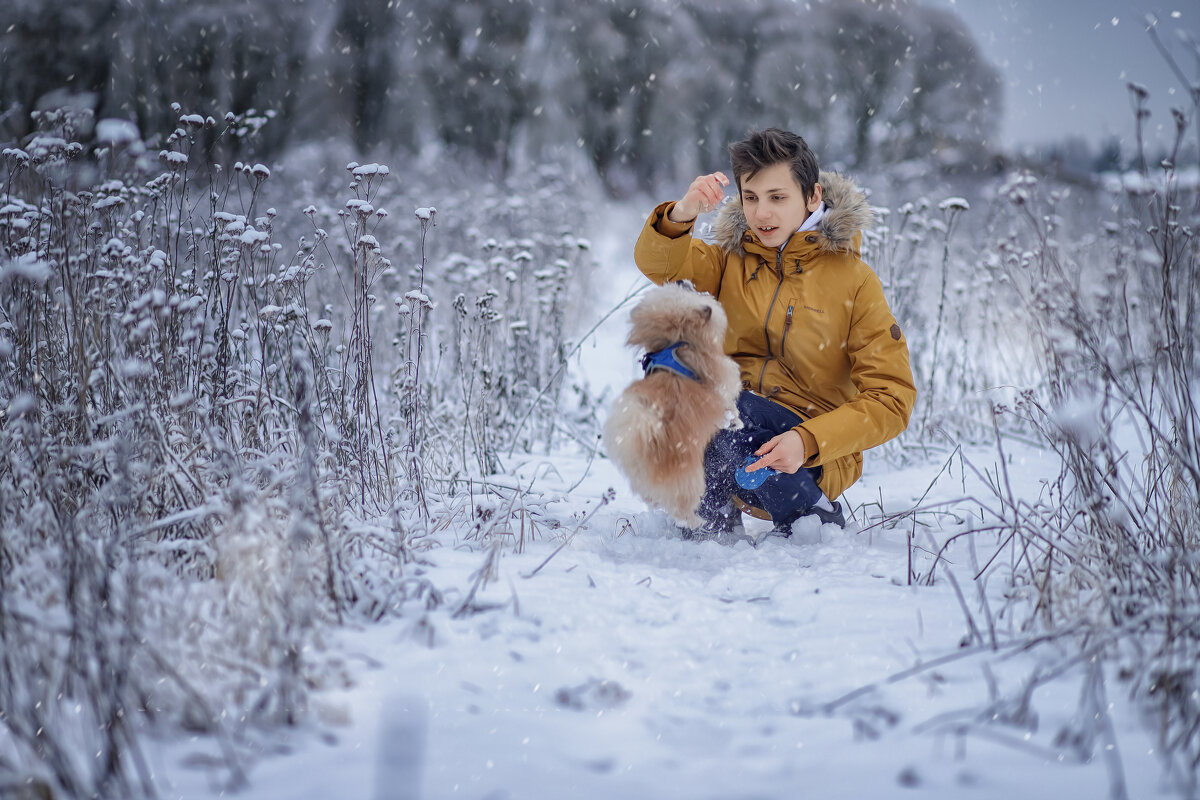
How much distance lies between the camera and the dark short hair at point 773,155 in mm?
2607

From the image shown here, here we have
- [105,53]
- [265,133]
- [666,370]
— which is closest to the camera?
[666,370]

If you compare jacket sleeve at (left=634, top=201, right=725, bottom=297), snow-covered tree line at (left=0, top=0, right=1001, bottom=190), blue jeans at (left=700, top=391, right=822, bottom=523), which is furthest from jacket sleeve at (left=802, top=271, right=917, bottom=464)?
snow-covered tree line at (left=0, top=0, right=1001, bottom=190)

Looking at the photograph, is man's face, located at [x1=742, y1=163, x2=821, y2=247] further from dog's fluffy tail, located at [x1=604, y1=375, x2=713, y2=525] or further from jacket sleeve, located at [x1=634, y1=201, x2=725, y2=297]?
dog's fluffy tail, located at [x1=604, y1=375, x2=713, y2=525]

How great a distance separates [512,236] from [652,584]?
6.08m

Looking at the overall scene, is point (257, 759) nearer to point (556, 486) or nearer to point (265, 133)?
point (556, 486)

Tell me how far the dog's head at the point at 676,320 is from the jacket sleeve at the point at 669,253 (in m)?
0.27

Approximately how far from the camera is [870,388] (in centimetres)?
261

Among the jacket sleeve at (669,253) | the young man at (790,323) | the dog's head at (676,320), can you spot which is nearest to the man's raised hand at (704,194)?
the young man at (790,323)

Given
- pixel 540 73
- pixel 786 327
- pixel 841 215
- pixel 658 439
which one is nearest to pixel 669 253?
pixel 786 327

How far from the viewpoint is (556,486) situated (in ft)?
11.6

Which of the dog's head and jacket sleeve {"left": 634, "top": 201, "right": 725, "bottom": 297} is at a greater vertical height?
jacket sleeve {"left": 634, "top": 201, "right": 725, "bottom": 297}

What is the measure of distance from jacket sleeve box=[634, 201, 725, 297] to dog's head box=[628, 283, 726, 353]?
0.27 m

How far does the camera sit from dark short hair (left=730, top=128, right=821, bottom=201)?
261cm

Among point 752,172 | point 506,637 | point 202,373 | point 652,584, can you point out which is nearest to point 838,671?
point 652,584
